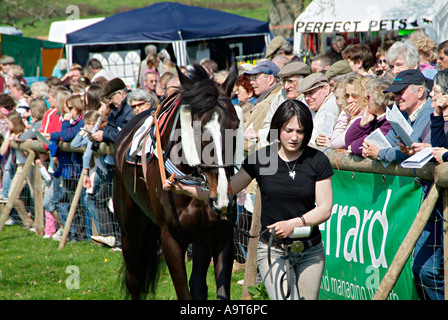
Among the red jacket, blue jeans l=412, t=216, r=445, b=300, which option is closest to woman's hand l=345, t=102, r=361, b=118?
blue jeans l=412, t=216, r=445, b=300

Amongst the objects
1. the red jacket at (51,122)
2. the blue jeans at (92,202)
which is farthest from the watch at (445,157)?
the red jacket at (51,122)

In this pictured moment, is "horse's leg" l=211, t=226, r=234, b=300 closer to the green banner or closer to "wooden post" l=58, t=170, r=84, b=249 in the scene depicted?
the green banner

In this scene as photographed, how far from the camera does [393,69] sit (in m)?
6.37

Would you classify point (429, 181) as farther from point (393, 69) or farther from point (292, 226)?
point (393, 69)

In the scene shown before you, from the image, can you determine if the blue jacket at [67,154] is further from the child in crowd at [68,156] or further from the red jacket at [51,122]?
the red jacket at [51,122]

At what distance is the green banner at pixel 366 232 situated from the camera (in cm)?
493

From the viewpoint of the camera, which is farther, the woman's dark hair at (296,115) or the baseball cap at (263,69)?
the baseball cap at (263,69)

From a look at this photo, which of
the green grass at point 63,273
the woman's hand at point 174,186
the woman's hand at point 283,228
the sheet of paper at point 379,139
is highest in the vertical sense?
the sheet of paper at point 379,139

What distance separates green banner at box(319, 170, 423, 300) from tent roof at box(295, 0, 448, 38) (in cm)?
688

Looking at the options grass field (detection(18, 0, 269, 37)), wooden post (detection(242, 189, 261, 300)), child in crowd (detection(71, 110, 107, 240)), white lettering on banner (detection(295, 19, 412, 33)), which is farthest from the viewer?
grass field (detection(18, 0, 269, 37))

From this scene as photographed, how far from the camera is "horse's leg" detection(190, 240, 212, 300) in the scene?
5176mm

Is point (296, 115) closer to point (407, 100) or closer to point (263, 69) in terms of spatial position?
point (407, 100)

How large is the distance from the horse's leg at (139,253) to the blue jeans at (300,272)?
8.63 ft
